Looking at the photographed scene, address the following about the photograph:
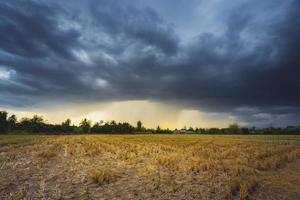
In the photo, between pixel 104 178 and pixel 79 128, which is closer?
pixel 104 178

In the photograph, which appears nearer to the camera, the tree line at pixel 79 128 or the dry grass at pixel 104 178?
the dry grass at pixel 104 178

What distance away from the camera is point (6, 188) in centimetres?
1074

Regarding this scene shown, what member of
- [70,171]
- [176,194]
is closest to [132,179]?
[176,194]

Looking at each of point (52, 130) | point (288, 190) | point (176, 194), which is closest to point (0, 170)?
point (176, 194)

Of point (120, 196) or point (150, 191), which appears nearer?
point (120, 196)

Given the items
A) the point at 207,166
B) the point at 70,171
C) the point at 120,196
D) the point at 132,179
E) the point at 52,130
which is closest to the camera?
the point at 120,196

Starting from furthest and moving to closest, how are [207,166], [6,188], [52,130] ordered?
[52,130]
[207,166]
[6,188]

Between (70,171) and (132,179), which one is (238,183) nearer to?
(132,179)

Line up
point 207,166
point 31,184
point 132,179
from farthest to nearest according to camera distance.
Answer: point 207,166 → point 132,179 → point 31,184

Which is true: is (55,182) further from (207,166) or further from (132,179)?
(207,166)

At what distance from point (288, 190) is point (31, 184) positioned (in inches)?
463

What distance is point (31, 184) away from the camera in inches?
453

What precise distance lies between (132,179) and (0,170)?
8.44 metres

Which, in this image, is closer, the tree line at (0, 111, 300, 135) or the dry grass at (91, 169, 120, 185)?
the dry grass at (91, 169, 120, 185)
